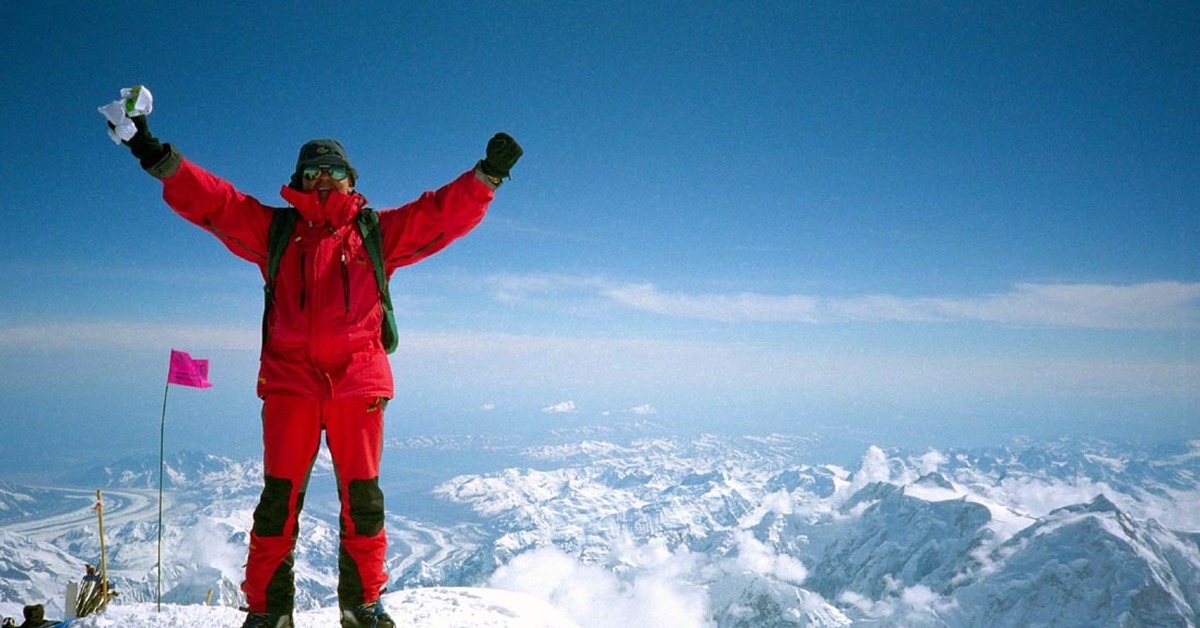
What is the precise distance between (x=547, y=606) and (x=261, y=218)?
11902mm

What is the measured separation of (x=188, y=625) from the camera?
6.38 m

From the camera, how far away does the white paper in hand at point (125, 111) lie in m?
4.24

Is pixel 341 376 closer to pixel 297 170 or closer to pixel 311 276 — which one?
pixel 311 276

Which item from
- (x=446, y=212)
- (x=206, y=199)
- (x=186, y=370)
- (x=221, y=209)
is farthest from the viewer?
(x=186, y=370)

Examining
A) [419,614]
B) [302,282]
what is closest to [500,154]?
[302,282]

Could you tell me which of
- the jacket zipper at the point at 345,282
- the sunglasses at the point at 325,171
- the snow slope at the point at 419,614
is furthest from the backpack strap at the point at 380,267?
the snow slope at the point at 419,614

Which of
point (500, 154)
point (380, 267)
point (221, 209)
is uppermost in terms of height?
point (500, 154)

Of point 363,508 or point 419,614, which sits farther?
point 419,614

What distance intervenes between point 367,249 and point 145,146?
1.76 meters

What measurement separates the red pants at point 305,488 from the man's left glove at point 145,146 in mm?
2090

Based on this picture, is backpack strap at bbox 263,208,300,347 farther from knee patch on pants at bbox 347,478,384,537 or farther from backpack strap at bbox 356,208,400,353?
knee patch on pants at bbox 347,478,384,537

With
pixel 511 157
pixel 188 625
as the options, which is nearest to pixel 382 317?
pixel 511 157

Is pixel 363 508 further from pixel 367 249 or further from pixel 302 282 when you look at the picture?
pixel 367 249

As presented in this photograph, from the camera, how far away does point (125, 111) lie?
429 cm
